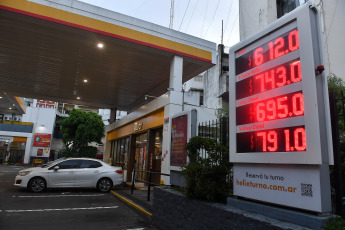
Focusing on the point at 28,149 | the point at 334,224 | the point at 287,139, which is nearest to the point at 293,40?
the point at 287,139

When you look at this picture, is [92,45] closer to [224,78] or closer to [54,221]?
[54,221]

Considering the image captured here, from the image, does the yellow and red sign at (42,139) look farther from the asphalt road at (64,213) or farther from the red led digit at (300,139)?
the red led digit at (300,139)

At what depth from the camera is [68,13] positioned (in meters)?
9.52

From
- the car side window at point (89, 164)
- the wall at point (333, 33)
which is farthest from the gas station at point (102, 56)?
the wall at point (333, 33)

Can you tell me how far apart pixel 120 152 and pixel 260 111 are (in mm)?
17156

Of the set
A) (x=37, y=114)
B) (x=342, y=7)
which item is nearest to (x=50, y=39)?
(x=342, y=7)

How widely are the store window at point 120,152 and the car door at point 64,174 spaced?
19.4 ft

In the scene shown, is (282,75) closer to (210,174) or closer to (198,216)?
(210,174)

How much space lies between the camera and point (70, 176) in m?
11.2

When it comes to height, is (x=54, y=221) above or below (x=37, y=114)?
below

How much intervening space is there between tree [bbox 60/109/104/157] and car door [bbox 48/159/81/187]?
11.7 metres

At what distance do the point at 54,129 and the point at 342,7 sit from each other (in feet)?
125

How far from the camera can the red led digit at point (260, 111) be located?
3717 mm

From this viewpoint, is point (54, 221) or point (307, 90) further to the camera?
point (54, 221)
